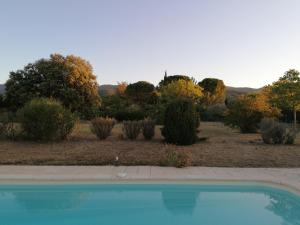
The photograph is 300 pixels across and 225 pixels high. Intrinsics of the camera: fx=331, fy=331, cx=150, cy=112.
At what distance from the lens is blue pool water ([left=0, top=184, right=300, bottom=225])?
5.78m

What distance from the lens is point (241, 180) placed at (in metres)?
7.21

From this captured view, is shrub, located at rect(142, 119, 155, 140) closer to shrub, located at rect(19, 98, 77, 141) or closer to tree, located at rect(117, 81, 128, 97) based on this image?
shrub, located at rect(19, 98, 77, 141)

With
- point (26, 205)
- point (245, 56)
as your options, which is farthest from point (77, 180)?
point (245, 56)

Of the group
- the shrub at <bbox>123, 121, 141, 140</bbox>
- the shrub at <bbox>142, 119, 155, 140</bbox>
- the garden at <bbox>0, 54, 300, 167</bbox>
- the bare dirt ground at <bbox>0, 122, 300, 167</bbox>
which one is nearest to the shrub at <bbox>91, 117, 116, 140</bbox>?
the garden at <bbox>0, 54, 300, 167</bbox>

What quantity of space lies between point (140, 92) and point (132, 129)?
29212 millimetres

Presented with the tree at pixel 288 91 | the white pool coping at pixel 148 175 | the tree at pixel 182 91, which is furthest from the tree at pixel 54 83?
the white pool coping at pixel 148 175

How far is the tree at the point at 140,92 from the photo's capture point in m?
41.2

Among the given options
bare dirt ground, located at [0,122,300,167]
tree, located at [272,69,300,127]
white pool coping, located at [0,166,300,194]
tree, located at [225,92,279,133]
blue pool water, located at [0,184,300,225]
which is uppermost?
tree, located at [272,69,300,127]

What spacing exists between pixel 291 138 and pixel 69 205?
30.0 feet

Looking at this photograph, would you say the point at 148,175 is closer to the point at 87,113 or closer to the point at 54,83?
the point at 54,83

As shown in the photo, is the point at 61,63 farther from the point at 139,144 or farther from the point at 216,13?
the point at 139,144

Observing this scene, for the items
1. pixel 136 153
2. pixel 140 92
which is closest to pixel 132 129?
pixel 136 153

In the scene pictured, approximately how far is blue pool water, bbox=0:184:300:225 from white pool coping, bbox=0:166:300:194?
0.45ft

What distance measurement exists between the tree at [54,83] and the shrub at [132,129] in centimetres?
1211
